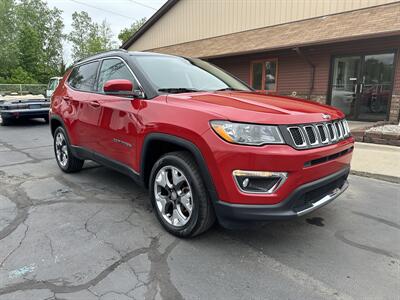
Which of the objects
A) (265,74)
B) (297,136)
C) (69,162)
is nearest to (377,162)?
(297,136)

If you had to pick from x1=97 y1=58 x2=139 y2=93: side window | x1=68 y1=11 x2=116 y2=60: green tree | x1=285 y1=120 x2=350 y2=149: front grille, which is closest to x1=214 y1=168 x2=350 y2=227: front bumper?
x1=285 y1=120 x2=350 y2=149: front grille

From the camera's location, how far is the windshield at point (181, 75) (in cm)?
333

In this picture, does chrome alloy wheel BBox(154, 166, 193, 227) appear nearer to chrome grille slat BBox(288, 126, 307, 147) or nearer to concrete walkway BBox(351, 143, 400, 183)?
chrome grille slat BBox(288, 126, 307, 147)

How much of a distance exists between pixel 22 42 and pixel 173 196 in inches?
1789

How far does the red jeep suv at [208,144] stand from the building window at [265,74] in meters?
9.72

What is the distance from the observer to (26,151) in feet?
22.6

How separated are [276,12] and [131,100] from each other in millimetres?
12246

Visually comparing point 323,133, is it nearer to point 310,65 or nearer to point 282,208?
point 282,208

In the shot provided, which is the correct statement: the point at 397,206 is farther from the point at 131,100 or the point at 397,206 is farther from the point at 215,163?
the point at 131,100

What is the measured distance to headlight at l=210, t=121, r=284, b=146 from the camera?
2.36 metres

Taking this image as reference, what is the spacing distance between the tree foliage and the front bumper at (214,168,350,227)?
3942 centimetres

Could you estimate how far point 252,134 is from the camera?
2.38 meters

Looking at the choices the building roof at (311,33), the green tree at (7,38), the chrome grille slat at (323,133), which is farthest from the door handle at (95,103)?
the green tree at (7,38)

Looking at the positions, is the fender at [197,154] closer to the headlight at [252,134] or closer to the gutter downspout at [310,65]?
the headlight at [252,134]
